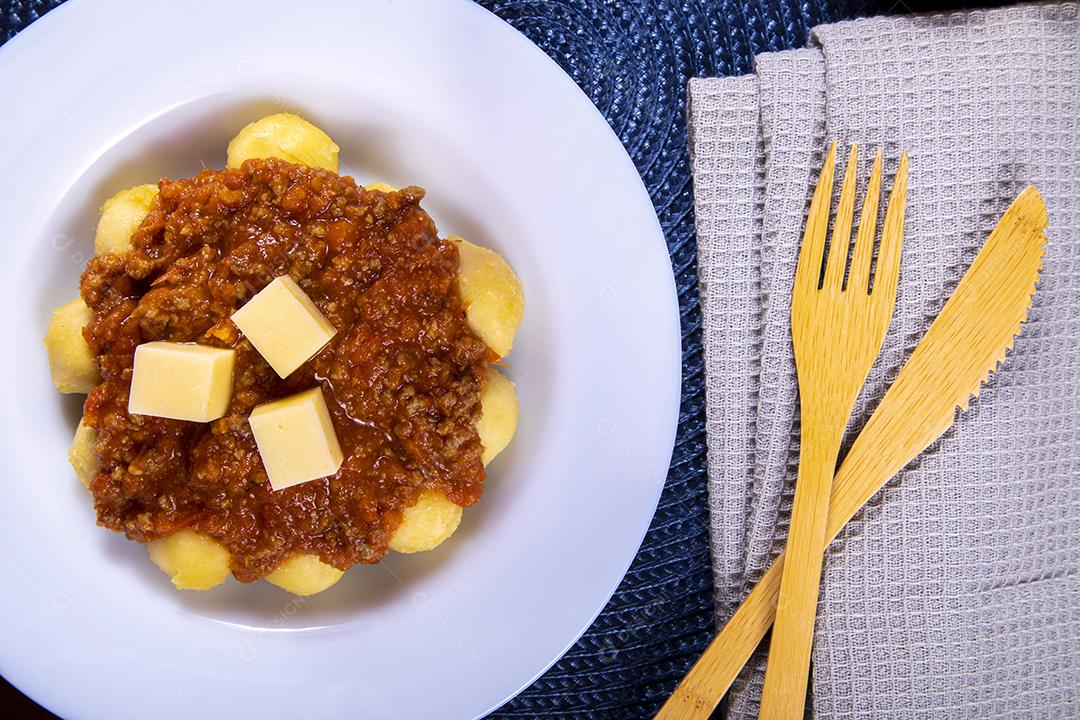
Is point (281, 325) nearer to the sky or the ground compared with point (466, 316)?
nearer to the sky

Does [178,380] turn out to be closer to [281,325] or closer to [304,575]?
[281,325]

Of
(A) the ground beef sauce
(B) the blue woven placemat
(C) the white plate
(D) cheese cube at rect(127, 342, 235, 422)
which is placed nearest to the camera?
(D) cheese cube at rect(127, 342, 235, 422)

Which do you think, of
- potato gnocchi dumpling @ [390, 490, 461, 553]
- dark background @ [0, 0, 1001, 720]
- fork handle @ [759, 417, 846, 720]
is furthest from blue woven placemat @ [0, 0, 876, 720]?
potato gnocchi dumpling @ [390, 490, 461, 553]

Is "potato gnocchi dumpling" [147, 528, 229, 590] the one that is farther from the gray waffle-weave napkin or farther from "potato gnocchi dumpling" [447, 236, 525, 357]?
the gray waffle-weave napkin

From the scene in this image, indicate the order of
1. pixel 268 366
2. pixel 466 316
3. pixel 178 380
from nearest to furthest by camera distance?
pixel 178 380
pixel 268 366
pixel 466 316

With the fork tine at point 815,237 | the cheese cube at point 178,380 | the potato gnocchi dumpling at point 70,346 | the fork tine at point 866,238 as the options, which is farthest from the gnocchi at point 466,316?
the fork tine at point 866,238

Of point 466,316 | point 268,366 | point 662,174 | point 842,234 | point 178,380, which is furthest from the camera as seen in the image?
point 662,174

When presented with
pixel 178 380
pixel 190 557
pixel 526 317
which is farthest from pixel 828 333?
pixel 190 557
